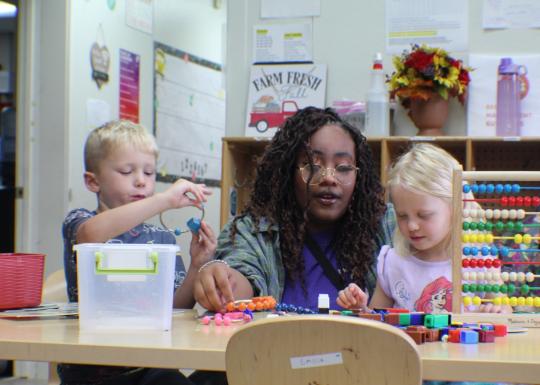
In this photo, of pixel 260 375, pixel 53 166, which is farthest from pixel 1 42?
pixel 260 375

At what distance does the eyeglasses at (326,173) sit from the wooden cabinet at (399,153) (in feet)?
4.56

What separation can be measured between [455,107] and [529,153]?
17.3 inches

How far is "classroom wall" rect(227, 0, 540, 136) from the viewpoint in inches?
175

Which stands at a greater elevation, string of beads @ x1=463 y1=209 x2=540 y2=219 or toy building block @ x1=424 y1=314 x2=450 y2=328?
string of beads @ x1=463 y1=209 x2=540 y2=219

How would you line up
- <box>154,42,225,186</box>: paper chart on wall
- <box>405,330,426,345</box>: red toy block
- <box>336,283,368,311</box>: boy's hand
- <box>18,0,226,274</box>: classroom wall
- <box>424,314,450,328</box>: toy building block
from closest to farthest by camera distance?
<box>405,330,426,345</box>: red toy block → <box>424,314,450,328</box>: toy building block → <box>336,283,368,311</box>: boy's hand → <box>18,0,226,274</box>: classroom wall → <box>154,42,225,186</box>: paper chart on wall

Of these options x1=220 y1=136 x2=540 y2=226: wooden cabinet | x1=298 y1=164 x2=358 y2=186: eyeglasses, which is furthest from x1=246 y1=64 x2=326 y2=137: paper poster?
x1=298 y1=164 x2=358 y2=186: eyeglasses

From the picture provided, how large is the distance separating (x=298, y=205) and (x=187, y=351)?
4.24 feet

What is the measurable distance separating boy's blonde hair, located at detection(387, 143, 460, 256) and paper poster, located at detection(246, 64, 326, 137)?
2005 mm

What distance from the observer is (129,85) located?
5.65 m

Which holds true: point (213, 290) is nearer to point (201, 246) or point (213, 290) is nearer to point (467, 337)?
→ point (201, 246)

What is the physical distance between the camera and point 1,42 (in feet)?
17.3

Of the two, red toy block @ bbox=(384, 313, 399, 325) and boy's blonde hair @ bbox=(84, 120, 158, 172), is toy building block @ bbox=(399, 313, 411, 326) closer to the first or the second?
red toy block @ bbox=(384, 313, 399, 325)

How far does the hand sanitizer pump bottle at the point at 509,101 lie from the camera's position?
4.24 m

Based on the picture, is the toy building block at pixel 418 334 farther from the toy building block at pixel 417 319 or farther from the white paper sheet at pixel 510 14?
the white paper sheet at pixel 510 14
